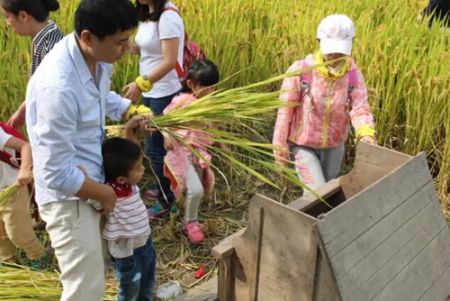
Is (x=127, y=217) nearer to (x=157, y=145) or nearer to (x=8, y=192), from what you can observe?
(x=8, y=192)

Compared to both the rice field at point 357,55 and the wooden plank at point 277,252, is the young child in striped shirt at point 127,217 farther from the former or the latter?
the rice field at point 357,55

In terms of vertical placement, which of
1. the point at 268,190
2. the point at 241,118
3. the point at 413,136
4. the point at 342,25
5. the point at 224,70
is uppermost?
the point at 342,25

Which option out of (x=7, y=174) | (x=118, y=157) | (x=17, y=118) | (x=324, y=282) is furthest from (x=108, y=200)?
(x=17, y=118)

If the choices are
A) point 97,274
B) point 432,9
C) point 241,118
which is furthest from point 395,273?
point 432,9

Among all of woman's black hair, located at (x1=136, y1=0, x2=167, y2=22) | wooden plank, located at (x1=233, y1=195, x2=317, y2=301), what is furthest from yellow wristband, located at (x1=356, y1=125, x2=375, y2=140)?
woman's black hair, located at (x1=136, y1=0, x2=167, y2=22)

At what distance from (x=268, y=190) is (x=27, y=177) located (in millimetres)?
1667

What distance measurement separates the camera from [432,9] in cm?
421

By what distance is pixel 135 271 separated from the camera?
2.03m

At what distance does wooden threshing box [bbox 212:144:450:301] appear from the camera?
1667 mm

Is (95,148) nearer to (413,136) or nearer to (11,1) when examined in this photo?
(11,1)

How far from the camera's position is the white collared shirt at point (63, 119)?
1.52 meters

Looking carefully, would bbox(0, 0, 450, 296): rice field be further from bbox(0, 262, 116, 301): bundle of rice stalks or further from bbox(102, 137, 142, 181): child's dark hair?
bbox(102, 137, 142, 181): child's dark hair

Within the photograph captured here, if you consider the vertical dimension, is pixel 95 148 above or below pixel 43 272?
above

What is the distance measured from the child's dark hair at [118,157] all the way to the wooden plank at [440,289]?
44.8 inches
